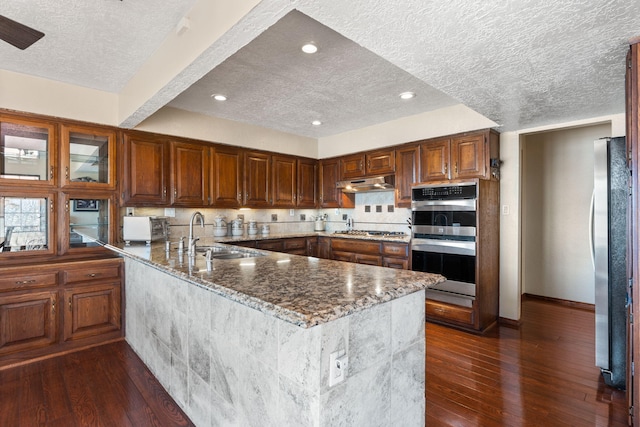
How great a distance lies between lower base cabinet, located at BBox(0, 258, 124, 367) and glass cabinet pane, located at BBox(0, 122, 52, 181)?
85cm

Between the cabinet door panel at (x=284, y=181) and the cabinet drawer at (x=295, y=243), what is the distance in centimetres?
58

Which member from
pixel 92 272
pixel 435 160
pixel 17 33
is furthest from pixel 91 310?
pixel 435 160

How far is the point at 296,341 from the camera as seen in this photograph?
114 centimetres

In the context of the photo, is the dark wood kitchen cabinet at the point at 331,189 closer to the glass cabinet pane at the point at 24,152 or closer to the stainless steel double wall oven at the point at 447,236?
the stainless steel double wall oven at the point at 447,236

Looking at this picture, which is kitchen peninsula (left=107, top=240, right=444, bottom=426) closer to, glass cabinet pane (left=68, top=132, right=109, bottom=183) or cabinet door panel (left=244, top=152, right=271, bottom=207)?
glass cabinet pane (left=68, top=132, right=109, bottom=183)

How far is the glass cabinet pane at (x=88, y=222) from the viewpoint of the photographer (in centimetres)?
314

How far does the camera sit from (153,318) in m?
2.40

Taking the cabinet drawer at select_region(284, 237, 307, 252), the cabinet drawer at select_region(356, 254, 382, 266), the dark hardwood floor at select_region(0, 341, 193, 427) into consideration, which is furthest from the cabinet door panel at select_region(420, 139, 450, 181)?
the dark hardwood floor at select_region(0, 341, 193, 427)

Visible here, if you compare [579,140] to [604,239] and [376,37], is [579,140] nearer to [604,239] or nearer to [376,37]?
[604,239]

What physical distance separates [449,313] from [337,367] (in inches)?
112

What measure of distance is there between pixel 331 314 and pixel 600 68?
2.35 metres

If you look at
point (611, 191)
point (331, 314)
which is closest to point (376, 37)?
point (331, 314)

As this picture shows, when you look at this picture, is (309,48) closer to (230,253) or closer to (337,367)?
(230,253)

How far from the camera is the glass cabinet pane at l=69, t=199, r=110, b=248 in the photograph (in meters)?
3.14
